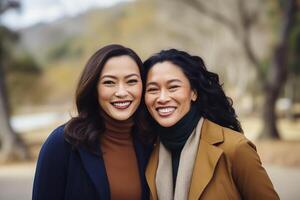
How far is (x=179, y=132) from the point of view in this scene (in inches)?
117

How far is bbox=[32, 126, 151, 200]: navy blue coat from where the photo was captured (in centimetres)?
290

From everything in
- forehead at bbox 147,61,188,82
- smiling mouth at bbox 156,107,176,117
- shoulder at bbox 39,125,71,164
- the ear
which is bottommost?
shoulder at bbox 39,125,71,164

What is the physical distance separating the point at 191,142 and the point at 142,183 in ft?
1.31

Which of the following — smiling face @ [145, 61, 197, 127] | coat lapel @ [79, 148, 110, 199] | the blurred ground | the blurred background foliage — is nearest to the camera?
coat lapel @ [79, 148, 110, 199]

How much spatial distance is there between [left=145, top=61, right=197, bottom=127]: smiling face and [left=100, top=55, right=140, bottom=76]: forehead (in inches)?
4.7

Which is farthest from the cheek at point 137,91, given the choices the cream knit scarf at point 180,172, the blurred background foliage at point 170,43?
the blurred background foliage at point 170,43

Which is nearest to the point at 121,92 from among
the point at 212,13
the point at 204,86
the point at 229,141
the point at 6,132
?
the point at 204,86

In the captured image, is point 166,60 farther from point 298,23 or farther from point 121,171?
point 298,23

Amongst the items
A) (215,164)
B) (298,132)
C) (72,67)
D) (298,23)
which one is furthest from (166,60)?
(72,67)

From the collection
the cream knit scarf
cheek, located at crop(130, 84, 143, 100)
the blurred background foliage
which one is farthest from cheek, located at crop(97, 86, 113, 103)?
the blurred background foliage

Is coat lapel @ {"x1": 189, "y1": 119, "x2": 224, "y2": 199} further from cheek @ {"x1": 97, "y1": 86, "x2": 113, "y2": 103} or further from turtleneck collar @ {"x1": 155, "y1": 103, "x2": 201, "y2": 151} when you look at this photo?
cheek @ {"x1": 97, "y1": 86, "x2": 113, "y2": 103}

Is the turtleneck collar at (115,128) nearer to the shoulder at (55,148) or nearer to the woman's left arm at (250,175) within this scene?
the shoulder at (55,148)

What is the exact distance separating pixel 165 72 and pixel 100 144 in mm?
576

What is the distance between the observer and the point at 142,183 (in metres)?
3.06
